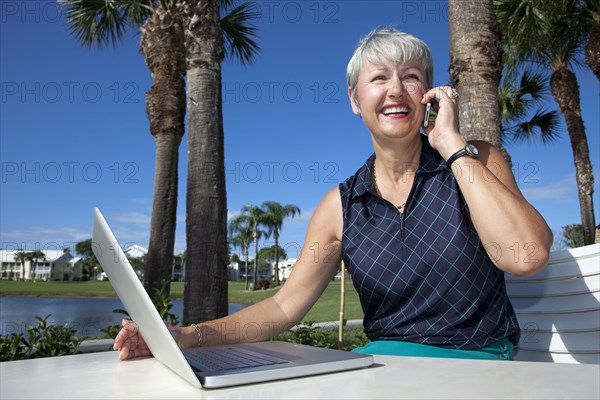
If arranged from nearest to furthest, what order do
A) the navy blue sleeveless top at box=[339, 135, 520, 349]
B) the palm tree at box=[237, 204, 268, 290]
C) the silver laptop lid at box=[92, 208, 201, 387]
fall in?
the silver laptop lid at box=[92, 208, 201, 387], the navy blue sleeveless top at box=[339, 135, 520, 349], the palm tree at box=[237, 204, 268, 290]

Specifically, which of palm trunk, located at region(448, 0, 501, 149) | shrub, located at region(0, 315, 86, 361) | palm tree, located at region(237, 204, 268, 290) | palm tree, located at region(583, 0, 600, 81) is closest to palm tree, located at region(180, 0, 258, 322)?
shrub, located at region(0, 315, 86, 361)

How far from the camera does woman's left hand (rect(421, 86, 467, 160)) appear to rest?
1.68m

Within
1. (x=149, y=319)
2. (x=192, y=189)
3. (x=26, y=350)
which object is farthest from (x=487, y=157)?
(x=26, y=350)

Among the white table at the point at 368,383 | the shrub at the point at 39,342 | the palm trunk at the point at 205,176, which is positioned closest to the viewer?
the white table at the point at 368,383

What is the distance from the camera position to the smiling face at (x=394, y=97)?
6.00 feet

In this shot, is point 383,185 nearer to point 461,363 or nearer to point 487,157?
point 487,157

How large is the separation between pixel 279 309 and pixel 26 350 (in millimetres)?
3674

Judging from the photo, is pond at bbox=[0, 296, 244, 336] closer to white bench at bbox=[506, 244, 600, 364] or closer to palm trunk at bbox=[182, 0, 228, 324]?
palm trunk at bbox=[182, 0, 228, 324]

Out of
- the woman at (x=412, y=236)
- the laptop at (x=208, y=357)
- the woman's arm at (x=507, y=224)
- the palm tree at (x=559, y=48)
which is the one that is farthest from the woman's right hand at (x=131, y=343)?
the palm tree at (x=559, y=48)

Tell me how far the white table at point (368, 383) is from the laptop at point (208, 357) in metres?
0.02

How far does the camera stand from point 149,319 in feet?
3.17

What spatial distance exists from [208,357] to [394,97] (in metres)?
1.16

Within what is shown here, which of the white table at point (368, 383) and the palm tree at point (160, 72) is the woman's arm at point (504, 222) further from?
the palm tree at point (160, 72)

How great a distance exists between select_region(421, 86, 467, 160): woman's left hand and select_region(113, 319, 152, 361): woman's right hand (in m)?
1.12
